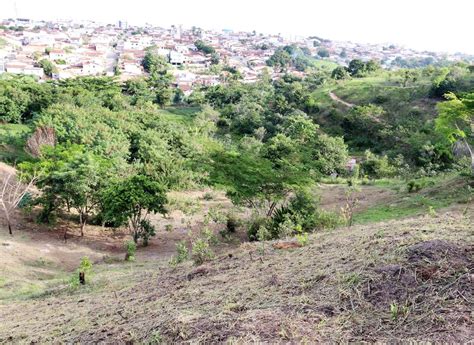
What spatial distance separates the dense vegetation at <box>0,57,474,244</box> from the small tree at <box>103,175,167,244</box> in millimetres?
38

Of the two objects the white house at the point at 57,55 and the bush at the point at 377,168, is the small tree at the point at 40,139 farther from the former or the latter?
the white house at the point at 57,55

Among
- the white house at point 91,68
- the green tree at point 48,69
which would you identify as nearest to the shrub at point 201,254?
the green tree at point 48,69

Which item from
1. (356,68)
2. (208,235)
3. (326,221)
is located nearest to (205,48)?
(356,68)

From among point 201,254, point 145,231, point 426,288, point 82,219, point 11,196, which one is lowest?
point 82,219

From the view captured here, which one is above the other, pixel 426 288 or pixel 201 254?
pixel 426 288

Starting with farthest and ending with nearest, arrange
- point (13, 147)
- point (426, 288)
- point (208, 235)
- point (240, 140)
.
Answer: point (240, 140)
point (13, 147)
point (208, 235)
point (426, 288)

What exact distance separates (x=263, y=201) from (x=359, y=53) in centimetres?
14102

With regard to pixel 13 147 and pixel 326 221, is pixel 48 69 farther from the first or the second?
pixel 326 221

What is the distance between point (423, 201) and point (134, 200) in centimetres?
873

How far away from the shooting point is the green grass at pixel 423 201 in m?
13.2

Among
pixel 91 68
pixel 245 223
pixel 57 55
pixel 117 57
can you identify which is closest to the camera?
pixel 245 223

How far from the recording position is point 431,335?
407cm

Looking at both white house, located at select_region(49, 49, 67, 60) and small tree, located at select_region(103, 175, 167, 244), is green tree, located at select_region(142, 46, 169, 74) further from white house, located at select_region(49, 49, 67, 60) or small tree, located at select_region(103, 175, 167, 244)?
small tree, located at select_region(103, 175, 167, 244)

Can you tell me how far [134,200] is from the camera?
13766mm
